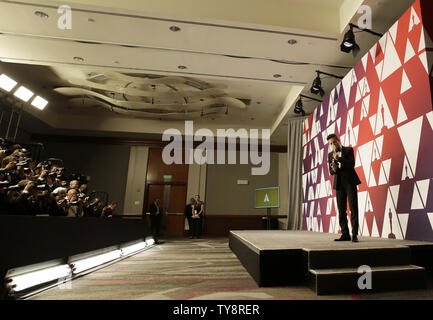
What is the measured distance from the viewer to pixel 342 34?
416cm

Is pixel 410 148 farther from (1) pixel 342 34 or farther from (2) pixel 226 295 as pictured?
(2) pixel 226 295

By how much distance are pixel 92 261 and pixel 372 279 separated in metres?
2.73

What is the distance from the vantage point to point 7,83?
6293 mm

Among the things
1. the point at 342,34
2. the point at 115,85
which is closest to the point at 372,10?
the point at 342,34

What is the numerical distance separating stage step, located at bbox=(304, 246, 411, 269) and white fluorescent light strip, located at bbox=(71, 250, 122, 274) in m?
2.19

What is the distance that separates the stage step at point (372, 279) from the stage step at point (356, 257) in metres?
0.05

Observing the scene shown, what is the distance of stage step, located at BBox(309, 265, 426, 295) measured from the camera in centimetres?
195
